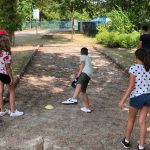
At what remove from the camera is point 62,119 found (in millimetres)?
8172

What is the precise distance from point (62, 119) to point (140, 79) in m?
2.44

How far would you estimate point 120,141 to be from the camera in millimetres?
6816

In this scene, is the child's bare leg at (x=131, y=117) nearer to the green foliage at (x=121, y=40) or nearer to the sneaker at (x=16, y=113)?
the sneaker at (x=16, y=113)

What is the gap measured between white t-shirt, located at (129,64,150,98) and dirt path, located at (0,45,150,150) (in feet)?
3.16

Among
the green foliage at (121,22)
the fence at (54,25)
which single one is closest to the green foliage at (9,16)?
the green foliage at (121,22)

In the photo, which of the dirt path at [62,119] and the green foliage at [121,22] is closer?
the dirt path at [62,119]

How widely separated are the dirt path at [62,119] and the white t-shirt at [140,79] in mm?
962

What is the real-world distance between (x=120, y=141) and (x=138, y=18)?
23204 millimetres

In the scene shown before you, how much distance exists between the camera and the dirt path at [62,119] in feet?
22.0

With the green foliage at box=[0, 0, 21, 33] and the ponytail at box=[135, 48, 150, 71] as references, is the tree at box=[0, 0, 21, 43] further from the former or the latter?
the ponytail at box=[135, 48, 150, 71]

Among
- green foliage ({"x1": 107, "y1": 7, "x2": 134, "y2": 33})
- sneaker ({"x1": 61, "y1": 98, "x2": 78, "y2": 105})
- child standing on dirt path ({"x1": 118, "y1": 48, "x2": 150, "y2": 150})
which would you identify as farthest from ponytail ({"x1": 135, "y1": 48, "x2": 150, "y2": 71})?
green foliage ({"x1": 107, "y1": 7, "x2": 134, "y2": 33})

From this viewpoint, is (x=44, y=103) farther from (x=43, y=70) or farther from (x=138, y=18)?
(x=138, y=18)

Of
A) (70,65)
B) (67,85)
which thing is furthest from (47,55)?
(67,85)

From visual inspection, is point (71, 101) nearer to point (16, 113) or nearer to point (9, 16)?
point (16, 113)
